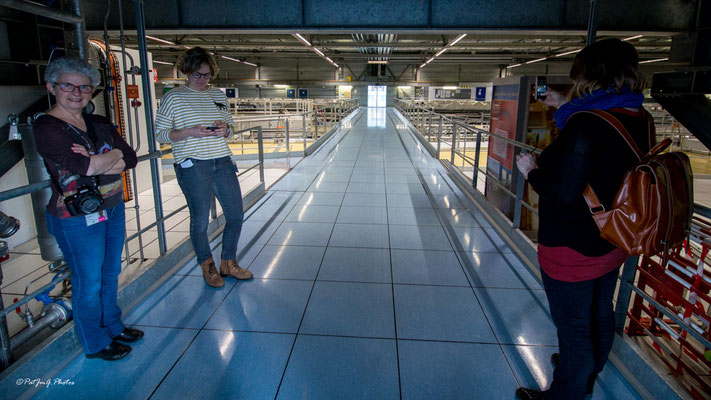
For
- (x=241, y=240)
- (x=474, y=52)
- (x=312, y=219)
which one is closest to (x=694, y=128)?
(x=312, y=219)

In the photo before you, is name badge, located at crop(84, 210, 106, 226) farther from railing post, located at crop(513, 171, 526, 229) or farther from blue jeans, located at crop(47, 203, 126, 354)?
railing post, located at crop(513, 171, 526, 229)

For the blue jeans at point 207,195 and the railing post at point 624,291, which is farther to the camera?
the blue jeans at point 207,195

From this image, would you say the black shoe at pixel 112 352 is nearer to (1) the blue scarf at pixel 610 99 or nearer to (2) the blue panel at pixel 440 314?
(2) the blue panel at pixel 440 314

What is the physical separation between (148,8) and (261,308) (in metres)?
3.05

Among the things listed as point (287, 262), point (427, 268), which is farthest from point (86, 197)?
point (427, 268)

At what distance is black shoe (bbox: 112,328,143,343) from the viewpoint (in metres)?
1.87

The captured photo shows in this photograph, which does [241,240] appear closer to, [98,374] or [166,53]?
[98,374]

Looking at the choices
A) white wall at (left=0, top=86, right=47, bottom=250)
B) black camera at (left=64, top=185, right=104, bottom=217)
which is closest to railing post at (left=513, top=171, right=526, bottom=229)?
black camera at (left=64, top=185, right=104, bottom=217)

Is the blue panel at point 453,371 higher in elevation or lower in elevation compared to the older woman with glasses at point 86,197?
lower

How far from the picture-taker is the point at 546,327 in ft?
6.66

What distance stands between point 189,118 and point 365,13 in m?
2.11

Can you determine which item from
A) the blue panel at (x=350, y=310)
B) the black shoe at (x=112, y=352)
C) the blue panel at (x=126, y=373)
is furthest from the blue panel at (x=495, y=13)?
the black shoe at (x=112, y=352)

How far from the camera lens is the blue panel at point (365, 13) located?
3.51m

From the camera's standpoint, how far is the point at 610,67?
43.0 inches
